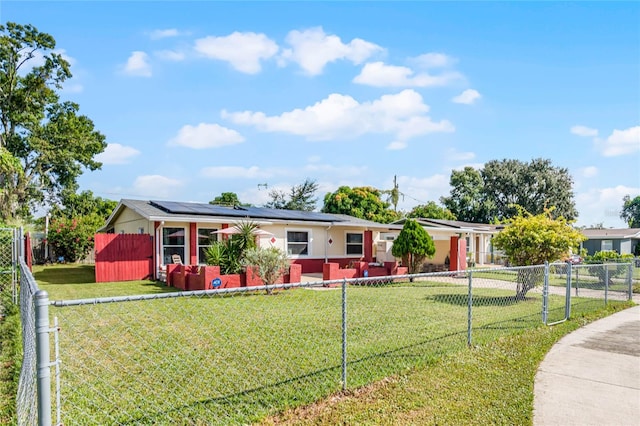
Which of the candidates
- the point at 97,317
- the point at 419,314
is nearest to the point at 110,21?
the point at 97,317

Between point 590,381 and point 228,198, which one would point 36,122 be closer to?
point 228,198

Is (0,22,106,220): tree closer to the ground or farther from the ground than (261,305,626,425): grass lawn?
farther from the ground

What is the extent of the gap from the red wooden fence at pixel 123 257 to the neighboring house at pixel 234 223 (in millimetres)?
457

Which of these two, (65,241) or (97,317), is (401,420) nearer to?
(97,317)

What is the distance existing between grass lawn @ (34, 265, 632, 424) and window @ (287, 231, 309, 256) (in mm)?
8603

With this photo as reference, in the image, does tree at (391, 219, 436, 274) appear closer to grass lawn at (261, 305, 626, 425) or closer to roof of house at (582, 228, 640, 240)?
grass lawn at (261, 305, 626, 425)

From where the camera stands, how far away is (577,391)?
4703 mm

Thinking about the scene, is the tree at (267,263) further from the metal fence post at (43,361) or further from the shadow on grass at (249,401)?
the metal fence post at (43,361)

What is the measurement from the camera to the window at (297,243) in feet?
63.2

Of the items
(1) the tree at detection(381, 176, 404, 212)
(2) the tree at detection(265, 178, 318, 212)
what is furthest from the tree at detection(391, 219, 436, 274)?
(1) the tree at detection(381, 176, 404, 212)

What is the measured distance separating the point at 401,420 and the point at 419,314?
17.4ft

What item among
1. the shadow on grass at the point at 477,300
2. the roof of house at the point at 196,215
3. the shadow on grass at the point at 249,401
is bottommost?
the shadow on grass at the point at 477,300

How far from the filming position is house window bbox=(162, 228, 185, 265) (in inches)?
647

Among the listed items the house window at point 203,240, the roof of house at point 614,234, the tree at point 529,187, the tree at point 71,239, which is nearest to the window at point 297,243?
the house window at point 203,240
